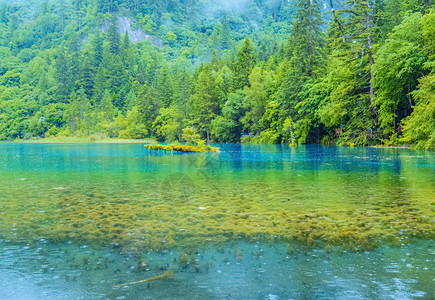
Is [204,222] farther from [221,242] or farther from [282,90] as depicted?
[282,90]

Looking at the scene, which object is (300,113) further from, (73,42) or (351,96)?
(73,42)

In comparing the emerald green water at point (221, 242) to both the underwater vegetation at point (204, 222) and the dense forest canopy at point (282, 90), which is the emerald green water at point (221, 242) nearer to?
the underwater vegetation at point (204, 222)

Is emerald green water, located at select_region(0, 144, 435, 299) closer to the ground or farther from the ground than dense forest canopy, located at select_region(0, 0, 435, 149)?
closer to the ground

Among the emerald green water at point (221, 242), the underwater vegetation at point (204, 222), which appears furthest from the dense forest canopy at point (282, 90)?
the emerald green water at point (221, 242)

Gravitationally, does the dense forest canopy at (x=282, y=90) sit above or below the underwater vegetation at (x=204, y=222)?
above

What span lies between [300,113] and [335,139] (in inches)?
254

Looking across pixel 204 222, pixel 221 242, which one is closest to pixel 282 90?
pixel 204 222

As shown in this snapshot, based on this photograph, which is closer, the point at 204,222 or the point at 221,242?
the point at 221,242

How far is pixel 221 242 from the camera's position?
8477 mm

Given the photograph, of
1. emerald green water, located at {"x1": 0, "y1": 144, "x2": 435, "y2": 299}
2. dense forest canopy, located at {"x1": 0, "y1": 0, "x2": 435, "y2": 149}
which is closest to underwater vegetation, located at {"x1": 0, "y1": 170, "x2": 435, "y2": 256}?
emerald green water, located at {"x1": 0, "y1": 144, "x2": 435, "y2": 299}

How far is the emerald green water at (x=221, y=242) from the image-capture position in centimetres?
609

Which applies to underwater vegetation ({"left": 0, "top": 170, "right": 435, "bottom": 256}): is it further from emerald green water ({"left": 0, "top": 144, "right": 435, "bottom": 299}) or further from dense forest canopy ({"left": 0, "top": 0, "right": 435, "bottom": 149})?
dense forest canopy ({"left": 0, "top": 0, "right": 435, "bottom": 149})

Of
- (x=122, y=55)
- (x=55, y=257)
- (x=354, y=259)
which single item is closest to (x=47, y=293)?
Answer: (x=55, y=257)

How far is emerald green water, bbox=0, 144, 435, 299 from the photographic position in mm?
6090
